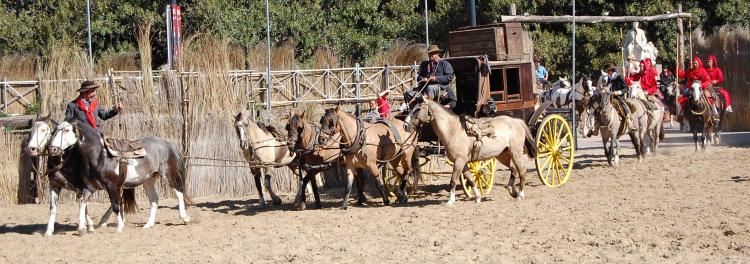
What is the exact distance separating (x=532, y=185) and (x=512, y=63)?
2.07m

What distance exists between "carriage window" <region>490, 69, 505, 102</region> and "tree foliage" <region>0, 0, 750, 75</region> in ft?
49.8

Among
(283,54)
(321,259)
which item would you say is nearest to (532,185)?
(321,259)

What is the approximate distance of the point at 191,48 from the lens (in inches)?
885

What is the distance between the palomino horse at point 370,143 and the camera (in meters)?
16.4

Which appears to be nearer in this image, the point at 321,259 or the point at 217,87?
the point at 321,259

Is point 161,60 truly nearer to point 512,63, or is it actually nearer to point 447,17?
point 447,17

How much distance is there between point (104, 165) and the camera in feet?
48.8

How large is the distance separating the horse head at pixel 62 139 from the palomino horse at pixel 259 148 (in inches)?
135

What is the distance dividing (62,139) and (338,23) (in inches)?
921

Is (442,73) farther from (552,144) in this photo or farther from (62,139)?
(62,139)

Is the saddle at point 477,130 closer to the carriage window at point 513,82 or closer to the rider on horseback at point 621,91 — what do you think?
the carriage window at point 513,82

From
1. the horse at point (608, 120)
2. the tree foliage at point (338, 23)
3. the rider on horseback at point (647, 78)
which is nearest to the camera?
the horse at point (608, 120)

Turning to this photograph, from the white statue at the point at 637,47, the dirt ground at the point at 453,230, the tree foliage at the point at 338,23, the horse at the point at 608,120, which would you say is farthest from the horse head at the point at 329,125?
the tree foliage at the point at 338,23

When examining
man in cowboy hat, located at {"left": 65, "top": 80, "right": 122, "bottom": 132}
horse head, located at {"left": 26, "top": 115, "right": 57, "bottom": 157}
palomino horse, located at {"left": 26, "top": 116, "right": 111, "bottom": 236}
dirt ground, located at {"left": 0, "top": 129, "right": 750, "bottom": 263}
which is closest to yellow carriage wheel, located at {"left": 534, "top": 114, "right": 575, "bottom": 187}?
dirt ground, located at {"left": 0, "top": 129, "right": 750, "bottom": 263}
